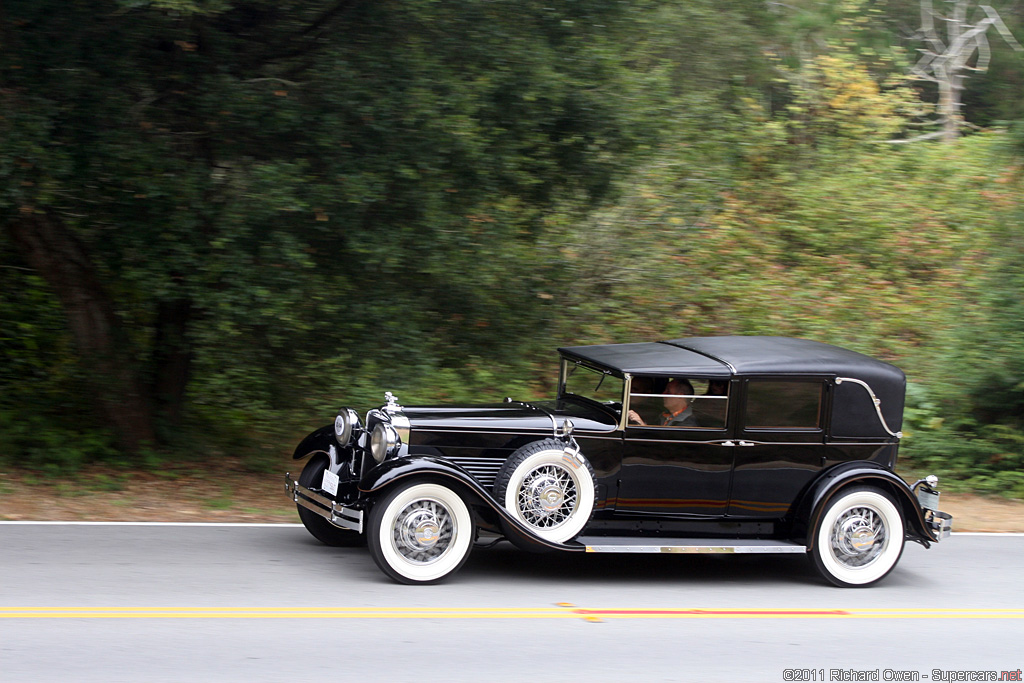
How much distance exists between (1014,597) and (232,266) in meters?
7.07

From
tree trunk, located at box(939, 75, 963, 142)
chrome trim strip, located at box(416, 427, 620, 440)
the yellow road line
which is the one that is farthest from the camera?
tree trunk, located at box(939, 75, 963, 142)

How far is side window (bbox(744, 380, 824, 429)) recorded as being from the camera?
7.04 meters

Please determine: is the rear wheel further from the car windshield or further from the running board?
the car windshield

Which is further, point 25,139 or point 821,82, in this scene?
point 821,82

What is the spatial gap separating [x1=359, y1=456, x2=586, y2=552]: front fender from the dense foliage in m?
3.14

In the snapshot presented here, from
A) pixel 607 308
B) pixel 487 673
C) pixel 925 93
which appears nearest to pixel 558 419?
pixel 487 673

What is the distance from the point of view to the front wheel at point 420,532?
640 cm

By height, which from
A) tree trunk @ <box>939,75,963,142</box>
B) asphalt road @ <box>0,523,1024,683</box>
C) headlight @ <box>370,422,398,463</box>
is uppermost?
tree trunk @ <box>939,75,963,142</box>

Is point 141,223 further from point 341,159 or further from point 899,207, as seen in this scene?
point 899,207

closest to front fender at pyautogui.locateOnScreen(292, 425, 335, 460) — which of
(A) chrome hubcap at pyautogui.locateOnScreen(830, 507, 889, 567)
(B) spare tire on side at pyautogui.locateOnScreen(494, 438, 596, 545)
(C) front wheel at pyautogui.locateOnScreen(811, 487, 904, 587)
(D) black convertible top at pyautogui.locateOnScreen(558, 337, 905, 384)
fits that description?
(B) spare tire on side at pyautogui.locateOnScreen(494, 438, 596, 545)

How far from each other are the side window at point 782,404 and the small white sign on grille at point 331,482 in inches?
119

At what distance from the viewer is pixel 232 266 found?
8.99m

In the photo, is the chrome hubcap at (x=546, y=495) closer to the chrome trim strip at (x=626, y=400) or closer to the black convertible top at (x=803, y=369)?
A: the chrome trim strip at (x=626, y=400)

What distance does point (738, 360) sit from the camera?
7141mm
